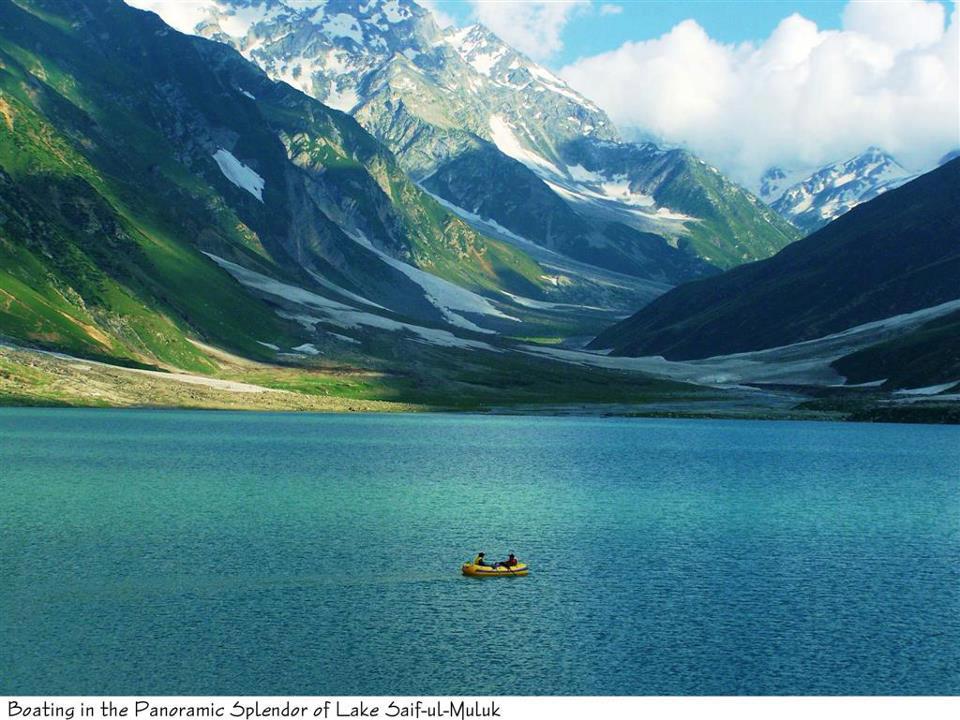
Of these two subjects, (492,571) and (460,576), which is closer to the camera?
(492,571)

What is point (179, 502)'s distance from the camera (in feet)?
304

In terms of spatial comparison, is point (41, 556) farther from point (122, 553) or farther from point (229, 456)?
point (229, 456)

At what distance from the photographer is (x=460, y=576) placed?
6906 centimetres

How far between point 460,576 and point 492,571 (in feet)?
6.74

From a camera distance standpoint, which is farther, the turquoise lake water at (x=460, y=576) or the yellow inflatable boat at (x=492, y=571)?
the yellow inflatable boat at (x=492, y=571)

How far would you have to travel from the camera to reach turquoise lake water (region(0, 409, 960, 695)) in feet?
166

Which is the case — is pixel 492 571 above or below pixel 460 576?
above

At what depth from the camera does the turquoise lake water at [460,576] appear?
5069 cm

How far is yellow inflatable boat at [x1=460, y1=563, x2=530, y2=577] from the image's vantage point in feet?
224

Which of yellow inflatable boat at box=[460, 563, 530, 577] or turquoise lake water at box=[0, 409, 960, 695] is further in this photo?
yellow inflatable boat at box=[460, 563, 530, 577]

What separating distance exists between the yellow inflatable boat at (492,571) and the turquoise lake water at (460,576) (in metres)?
0.84

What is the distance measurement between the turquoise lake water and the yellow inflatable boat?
2.77 ft

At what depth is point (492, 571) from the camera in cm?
6819

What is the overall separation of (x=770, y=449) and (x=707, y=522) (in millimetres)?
72168
